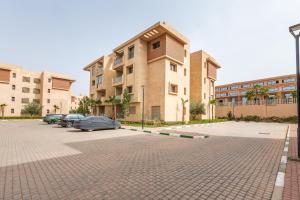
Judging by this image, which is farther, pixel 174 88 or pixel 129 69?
pixel 129 69

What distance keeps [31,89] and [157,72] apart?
43468mm

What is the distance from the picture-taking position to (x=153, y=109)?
27.7m

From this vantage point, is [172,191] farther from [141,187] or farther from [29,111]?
[29,111]

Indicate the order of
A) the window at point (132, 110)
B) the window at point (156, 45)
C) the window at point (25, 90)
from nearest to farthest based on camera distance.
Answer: the window at point (156, 45) → the window at point (132, 110) → the window at point (25, 90)

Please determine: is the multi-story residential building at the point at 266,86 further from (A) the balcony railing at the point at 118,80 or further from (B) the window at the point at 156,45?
(A) the balcony railing at the point at 118,80

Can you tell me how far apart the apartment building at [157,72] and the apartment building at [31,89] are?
31.3 meters

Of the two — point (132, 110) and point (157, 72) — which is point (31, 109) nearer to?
point (132, 110)

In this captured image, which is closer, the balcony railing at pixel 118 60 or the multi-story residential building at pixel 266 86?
the balcony railing at pixel 118 60

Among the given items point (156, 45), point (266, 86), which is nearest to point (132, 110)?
point (156, 45)

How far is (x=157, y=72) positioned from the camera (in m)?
27.3

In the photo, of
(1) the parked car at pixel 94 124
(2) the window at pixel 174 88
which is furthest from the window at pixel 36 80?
(1) the parked car at pixel 94 124

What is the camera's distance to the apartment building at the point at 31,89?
4575 cm

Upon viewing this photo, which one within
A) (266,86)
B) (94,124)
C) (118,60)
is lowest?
(94,124)

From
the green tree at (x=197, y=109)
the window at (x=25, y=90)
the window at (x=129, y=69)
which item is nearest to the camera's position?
the window at (x=129, y=69)
